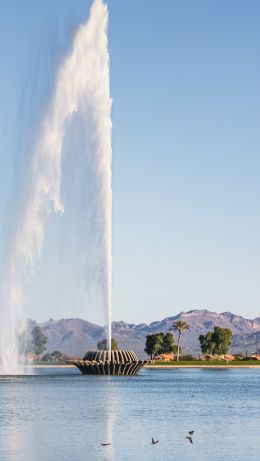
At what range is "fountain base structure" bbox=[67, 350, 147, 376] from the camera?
4587 inches

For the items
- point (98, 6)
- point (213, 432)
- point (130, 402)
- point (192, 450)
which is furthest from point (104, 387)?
point (192, 450)

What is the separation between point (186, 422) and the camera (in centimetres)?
5500

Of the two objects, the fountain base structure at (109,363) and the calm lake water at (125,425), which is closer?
the calm lake water at (125,425)

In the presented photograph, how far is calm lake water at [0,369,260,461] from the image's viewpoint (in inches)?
1556

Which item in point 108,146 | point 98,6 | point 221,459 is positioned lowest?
point 221,459

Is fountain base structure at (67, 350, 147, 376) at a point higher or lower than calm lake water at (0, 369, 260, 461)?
higher

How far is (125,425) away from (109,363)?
214 ft

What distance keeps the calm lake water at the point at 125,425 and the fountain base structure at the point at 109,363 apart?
2882 centimetres

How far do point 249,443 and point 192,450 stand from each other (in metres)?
3.66

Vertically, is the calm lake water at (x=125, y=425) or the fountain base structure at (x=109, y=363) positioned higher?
the fountain base structure at (x=109, y=363)

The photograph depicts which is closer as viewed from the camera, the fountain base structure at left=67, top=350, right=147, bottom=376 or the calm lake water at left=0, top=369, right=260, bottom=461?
the calm lake water at left=0, top=369, right=260, bottom=461

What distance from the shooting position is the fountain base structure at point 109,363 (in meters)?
116

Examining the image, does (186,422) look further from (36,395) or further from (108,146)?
(108,146)

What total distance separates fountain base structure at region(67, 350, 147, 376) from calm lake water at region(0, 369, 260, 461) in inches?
1135
